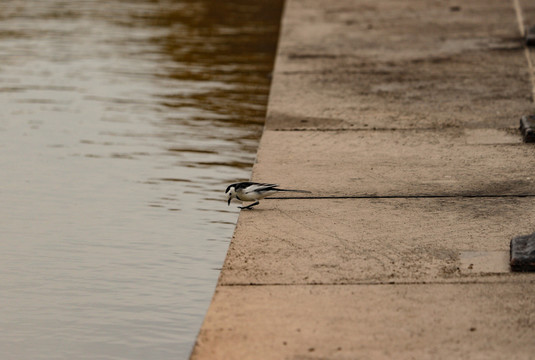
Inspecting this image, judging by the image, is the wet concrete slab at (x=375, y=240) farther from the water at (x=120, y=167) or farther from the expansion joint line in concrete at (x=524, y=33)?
the expansion joint line in concrete at (x=524, y=33)

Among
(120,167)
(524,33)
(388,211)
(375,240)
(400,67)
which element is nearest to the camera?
(375,240)

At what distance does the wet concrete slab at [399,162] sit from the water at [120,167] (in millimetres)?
523

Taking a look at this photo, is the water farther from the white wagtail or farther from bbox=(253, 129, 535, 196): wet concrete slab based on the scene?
bbox=(253, 129, 535, 196): wet concrete slab

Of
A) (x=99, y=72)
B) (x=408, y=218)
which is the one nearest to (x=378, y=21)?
A: (x=99, y=72)

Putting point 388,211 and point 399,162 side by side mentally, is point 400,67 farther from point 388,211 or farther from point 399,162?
point 388,211

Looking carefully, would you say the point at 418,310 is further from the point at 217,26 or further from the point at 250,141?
the point at 217,26

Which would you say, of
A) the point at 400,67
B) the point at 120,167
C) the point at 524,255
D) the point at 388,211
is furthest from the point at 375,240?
the point at 400,67

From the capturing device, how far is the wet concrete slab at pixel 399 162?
7.61m

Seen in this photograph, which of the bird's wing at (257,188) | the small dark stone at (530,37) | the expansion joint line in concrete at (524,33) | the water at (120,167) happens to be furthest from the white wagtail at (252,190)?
the small dark stone at (530,37)

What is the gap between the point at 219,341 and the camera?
5.02 meters

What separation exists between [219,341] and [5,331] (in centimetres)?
148

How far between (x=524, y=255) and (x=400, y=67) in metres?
6.37

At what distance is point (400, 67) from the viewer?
38.8 feet

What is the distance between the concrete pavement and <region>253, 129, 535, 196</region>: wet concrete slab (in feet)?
0.06
